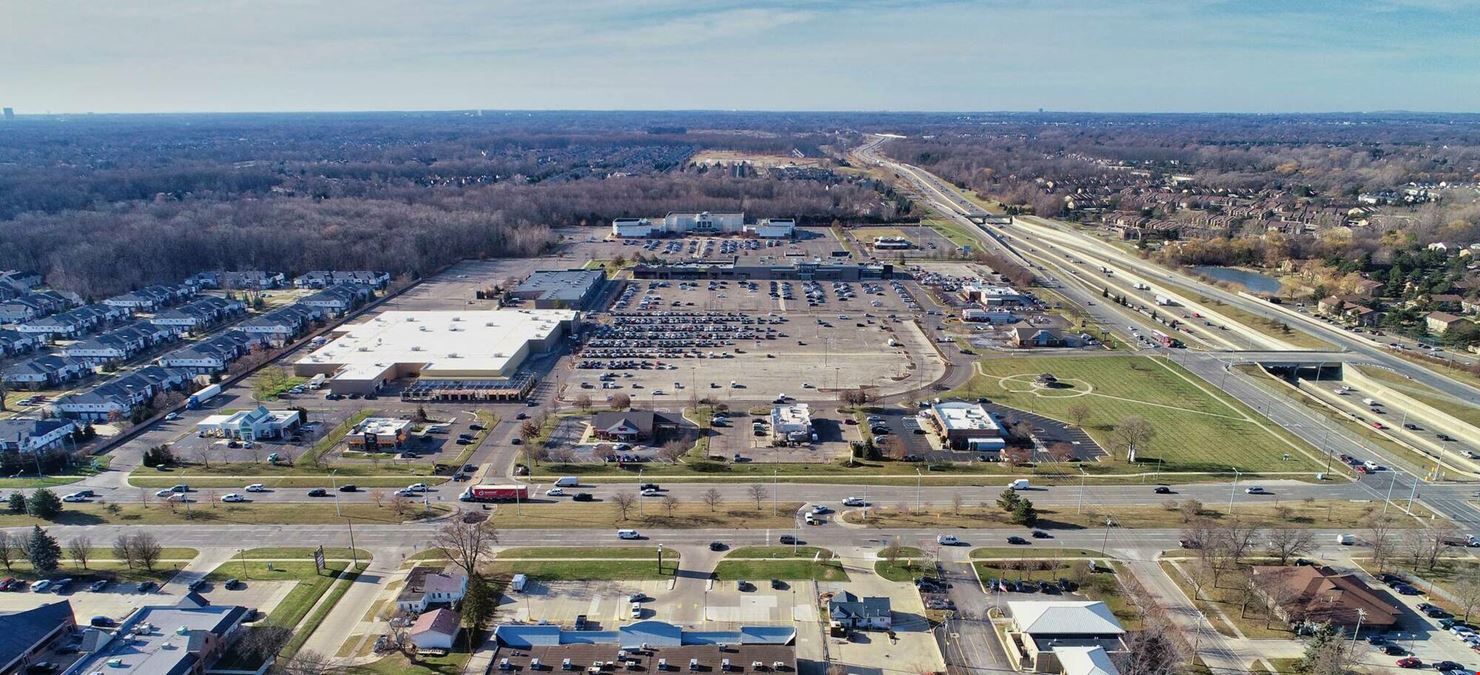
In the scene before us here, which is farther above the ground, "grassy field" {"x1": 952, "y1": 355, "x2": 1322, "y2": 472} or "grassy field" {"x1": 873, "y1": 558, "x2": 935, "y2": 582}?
"grassy field" {"x1": 952, "y1": 355, "x2": 1322, "y2": 472}

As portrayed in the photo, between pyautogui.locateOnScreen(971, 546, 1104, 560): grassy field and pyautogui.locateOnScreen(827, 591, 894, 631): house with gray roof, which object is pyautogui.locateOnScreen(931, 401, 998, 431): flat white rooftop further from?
pyautogui.locateOnScreen(827, 591, 894, 631): house with gray roof

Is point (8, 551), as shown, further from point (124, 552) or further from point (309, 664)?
point (309, 664)

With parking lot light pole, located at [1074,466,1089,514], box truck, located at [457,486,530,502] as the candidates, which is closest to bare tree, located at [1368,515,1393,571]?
parking lot light pole, located at [1074,466,1089,514]

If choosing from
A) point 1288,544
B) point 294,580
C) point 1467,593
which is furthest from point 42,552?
point 1467,593

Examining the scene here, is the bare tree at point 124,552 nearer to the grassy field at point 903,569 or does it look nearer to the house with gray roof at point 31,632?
the house with gray roof at point 31,632

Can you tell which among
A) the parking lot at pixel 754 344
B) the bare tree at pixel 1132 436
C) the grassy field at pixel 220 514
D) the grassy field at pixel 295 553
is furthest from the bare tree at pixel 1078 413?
the grassy field at pixel 295 553
